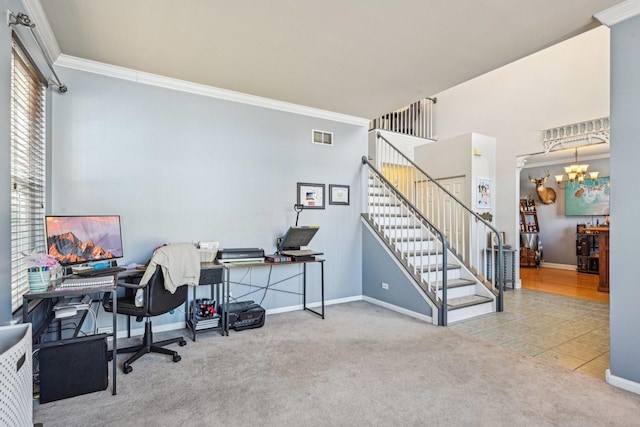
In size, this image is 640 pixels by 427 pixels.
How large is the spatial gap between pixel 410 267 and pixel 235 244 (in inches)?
89.1

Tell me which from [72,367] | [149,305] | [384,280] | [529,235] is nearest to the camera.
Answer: [72,367]

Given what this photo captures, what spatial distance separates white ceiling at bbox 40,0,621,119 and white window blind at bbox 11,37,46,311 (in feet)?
1.63

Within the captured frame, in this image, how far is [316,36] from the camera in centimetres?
278

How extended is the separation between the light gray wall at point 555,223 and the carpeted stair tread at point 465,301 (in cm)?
582

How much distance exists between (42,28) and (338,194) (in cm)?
355

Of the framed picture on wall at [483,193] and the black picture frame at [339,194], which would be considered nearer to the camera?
the black picture frame at [339,194]

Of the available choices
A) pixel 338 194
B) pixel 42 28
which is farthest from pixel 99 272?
pixel 338 194

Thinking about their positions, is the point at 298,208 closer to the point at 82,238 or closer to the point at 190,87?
the point at 190,87

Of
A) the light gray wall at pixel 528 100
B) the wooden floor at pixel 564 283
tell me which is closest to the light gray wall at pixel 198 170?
the light gray wall at pixel 528 100

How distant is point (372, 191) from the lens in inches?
210

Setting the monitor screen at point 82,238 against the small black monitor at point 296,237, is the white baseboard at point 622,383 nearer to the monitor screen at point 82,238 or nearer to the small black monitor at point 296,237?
the small black monitor at point 296,237

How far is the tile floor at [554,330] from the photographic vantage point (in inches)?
118

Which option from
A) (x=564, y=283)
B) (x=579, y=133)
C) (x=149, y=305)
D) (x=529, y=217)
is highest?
(x=579, y=133)

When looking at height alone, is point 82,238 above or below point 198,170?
below
